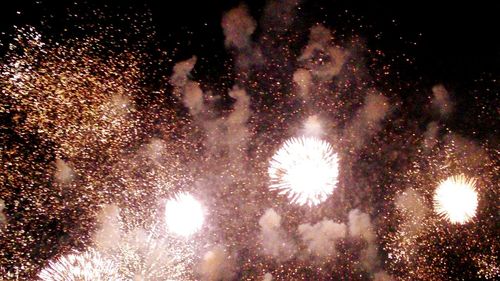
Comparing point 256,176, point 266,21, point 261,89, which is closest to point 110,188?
point 256,176

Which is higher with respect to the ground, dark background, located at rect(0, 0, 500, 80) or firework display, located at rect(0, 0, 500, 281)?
dark background, located at rect(0, 0, 500, 80)

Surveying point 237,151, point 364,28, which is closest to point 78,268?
point 237,151

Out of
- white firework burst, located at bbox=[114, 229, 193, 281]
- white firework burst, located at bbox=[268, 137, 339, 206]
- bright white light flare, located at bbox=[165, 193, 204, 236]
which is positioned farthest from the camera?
white firework burst, located at bbox=[114, 229, 193, 281]

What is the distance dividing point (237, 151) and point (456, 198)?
1.26 metres

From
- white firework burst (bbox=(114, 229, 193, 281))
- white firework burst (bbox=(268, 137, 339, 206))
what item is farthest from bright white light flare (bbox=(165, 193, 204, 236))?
white firework burst (bbox=(268, 137, 339, 206))

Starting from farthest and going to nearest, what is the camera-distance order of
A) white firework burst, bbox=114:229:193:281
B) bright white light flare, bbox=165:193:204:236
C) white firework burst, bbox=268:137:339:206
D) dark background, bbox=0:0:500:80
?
white firework burst, bbox=114:229:193:281
bright white light flare, bbox=165:193:204:236
white firework burst, bbox=268:137:339:206
dark background, bbox=0:0:500:80

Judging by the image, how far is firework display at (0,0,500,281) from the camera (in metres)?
1.76

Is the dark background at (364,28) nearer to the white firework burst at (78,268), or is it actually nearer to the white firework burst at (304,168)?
the white firework burst at (304,168)

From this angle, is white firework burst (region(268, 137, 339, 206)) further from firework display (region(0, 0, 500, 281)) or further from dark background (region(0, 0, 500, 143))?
dark background (region(0, 0, 500, 143))

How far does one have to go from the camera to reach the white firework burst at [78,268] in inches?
79.2

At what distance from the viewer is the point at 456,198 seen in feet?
6.48

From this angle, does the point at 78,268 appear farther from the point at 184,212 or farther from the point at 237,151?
the point at 237,151

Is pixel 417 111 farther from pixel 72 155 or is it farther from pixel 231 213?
pixel 72 155

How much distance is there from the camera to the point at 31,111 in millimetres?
1810
